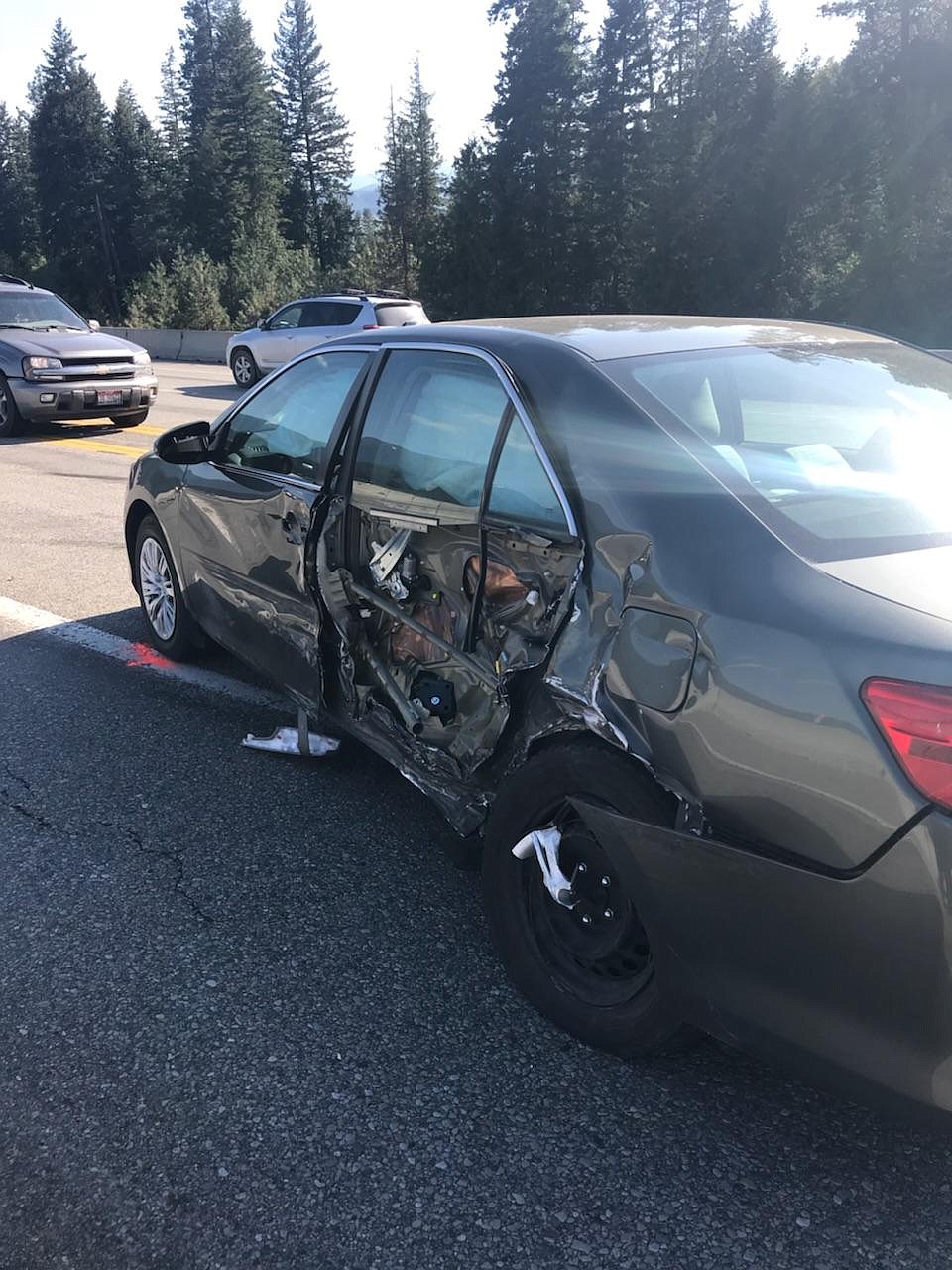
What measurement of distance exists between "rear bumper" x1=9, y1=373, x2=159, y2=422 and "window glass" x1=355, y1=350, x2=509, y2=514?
36.6 feet

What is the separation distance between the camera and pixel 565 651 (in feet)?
8.74

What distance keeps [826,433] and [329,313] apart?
1792 cm

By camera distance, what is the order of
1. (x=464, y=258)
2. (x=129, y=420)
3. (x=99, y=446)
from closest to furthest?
(x=99, y=446) → (x=129, y=420) → (x=464, y=258)

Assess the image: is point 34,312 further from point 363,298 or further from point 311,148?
point 311,148

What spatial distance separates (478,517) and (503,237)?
151ft

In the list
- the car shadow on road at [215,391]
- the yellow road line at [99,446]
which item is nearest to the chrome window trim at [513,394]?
the yellow road line at [99,446]

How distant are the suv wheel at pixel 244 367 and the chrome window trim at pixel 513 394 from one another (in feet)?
59.8

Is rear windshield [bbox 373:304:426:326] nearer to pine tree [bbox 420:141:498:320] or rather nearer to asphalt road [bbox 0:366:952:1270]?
asphalt road [bbox 0:366:952:1270]

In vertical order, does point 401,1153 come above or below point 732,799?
below

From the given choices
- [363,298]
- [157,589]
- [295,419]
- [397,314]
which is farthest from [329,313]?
[295,419]

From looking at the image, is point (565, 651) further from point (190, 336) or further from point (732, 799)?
point (190, 336)

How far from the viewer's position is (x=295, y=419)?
13.9 feet

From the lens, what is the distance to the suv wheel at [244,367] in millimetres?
21122

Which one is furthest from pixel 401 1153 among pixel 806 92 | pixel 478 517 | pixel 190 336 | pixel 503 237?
pixel 503 237
